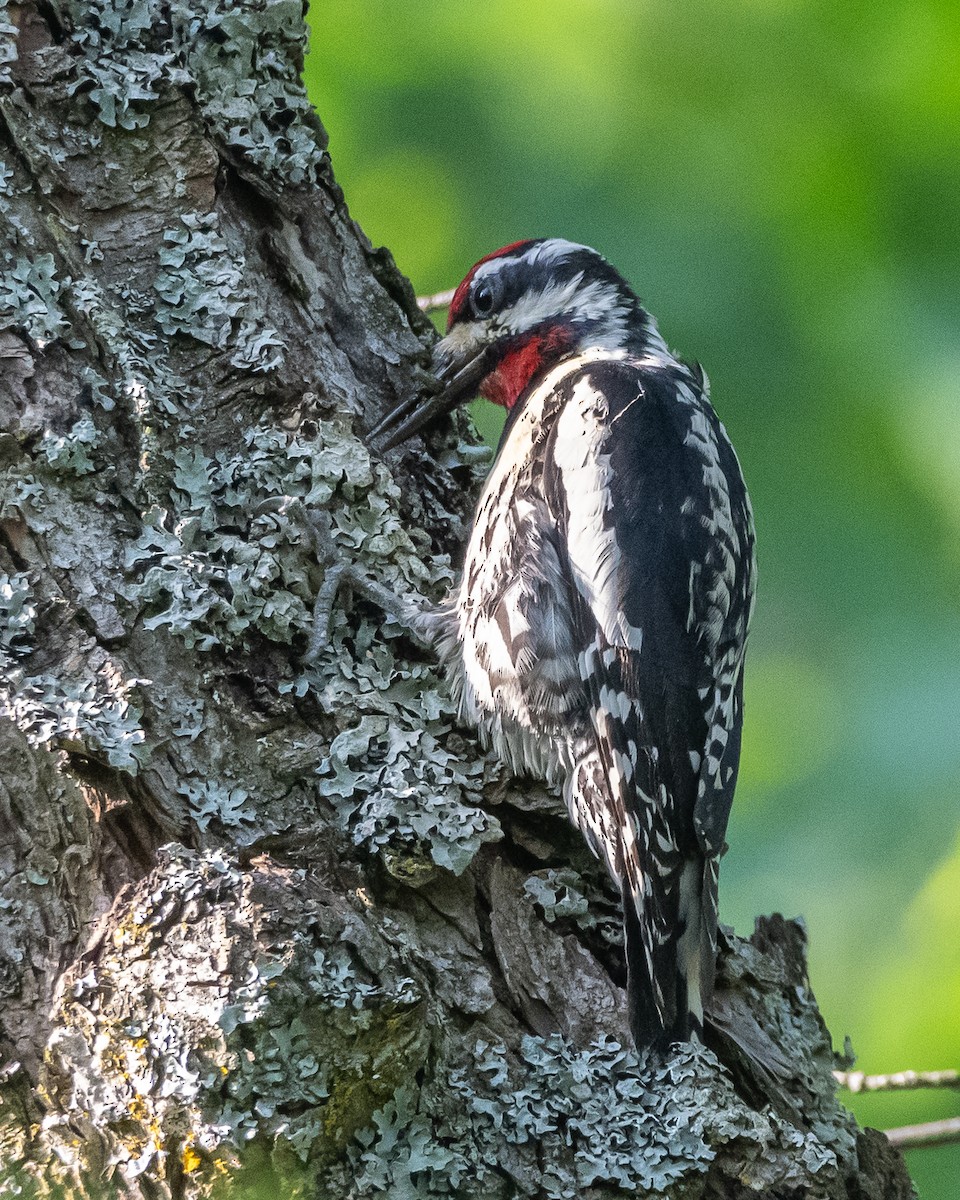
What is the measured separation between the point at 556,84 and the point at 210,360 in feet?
2.37

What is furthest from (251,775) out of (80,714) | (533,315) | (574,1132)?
(533,315)

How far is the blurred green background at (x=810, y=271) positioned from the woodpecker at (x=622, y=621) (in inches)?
5.3

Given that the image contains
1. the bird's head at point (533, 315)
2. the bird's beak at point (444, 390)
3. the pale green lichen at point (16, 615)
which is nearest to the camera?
the pale green lichen at point (16, 615)

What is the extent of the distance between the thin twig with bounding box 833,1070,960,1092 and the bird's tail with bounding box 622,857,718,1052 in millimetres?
290

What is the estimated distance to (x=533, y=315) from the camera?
270 cm

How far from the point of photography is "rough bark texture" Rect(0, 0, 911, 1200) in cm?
137

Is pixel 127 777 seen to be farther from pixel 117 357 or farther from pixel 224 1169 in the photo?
pixel 117 357

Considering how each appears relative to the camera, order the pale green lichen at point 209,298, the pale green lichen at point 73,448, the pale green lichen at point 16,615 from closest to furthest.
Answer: the pale green lichen at point 16,615 → the pale green lichen at point 73,448 → the pale green lichen at point 209,298

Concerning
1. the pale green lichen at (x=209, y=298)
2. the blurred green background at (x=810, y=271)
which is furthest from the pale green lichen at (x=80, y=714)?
the blurred green background at (x=810, y=271)

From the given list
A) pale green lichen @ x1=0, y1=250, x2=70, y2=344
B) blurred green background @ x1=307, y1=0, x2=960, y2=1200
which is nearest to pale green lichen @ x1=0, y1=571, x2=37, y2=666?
pale green lichen @ x1=0, y1=250, x2=70, y2=344

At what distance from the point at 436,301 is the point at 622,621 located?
1.07 metres

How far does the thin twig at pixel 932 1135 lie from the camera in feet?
6.21

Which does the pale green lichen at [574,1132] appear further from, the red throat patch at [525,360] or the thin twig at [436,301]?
the thin twig at [436,301]

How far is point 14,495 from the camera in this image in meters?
1.73
